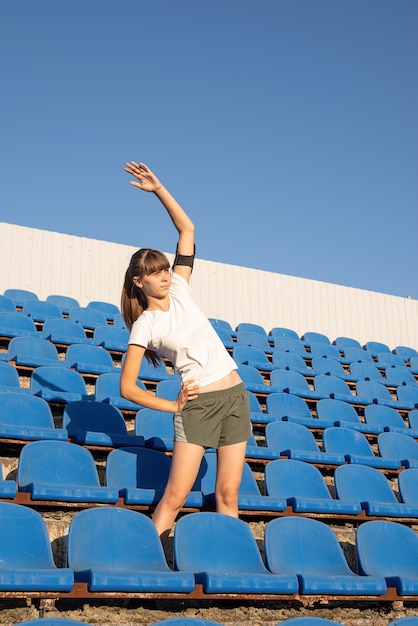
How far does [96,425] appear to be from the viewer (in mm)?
3420

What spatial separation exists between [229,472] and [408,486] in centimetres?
169

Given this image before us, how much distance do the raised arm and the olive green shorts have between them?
449 millimetres

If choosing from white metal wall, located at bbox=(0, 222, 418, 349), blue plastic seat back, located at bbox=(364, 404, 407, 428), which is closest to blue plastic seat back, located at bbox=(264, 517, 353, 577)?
blue plastic seat back, located at bbox=(364, 404, 407, 428)

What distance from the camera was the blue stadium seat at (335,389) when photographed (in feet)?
17.8

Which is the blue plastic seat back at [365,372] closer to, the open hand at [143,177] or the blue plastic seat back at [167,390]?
the blue plastic seat back at [167,390]

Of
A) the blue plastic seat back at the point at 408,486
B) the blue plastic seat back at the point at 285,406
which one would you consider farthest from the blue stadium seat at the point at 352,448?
the blue plastic seat back at the point at 285,406

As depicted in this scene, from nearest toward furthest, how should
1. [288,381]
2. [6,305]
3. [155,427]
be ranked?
[155,427]
[288,381]
[6,305]

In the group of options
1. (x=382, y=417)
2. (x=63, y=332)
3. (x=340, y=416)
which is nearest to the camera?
(x=340, y=416)

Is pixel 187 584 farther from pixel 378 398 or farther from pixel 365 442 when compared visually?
pixel 378 398

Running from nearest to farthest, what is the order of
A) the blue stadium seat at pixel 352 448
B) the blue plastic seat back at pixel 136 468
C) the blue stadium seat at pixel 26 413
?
the blue plastic seat back at pixel 136 468 < the blue stadium seat at pixel 26 413 < the blue stadium seat at pixel 352 448

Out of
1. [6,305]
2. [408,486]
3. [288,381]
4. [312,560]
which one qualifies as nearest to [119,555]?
[312,560]

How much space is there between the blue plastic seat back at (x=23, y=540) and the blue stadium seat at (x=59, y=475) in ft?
1.21

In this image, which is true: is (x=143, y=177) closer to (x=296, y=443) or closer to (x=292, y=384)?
(x=296, y=443)

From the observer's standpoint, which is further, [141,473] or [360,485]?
[360,485]
